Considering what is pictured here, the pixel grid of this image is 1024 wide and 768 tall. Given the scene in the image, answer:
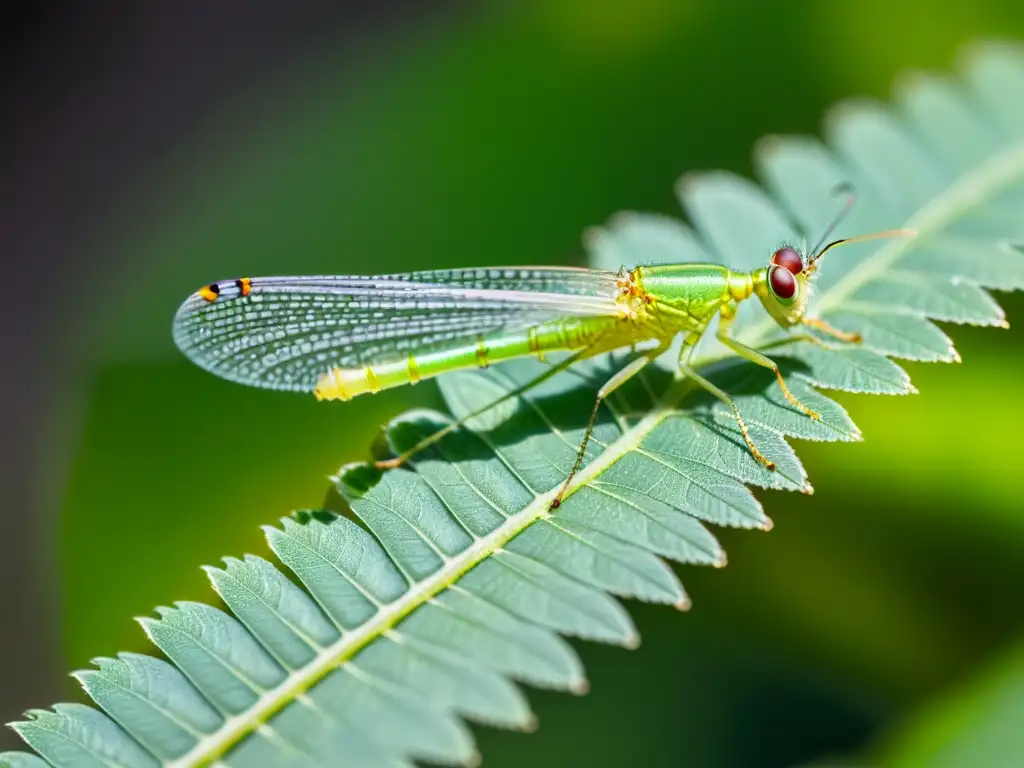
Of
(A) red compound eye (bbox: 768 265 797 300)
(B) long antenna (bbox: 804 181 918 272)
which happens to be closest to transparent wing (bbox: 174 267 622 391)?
(A) red compound eye (bbox: 768 265 797 300)

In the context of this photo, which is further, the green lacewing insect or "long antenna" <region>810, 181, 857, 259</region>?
"long antenna" <region>810, 181, 857, 259</region>

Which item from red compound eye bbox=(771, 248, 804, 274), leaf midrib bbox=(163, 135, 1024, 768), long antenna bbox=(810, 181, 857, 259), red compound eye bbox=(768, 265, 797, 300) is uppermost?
long antenna bbox=(810, 181, 857, 259)

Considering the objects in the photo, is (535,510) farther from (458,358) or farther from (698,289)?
(698,289)

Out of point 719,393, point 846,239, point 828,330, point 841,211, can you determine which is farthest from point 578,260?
point 719,393

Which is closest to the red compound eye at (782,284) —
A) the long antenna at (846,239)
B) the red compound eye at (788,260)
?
the red compound eye at (788,260)

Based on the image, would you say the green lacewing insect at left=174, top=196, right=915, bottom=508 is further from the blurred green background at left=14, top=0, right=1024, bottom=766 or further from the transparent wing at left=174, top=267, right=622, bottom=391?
the blurred green background at left=14, top=0, right=1024, bottom=766

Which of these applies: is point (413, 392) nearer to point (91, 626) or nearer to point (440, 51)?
point (91, 626)

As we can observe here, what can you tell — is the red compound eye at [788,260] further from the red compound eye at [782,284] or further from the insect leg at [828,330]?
the insect leg at [828,330]
